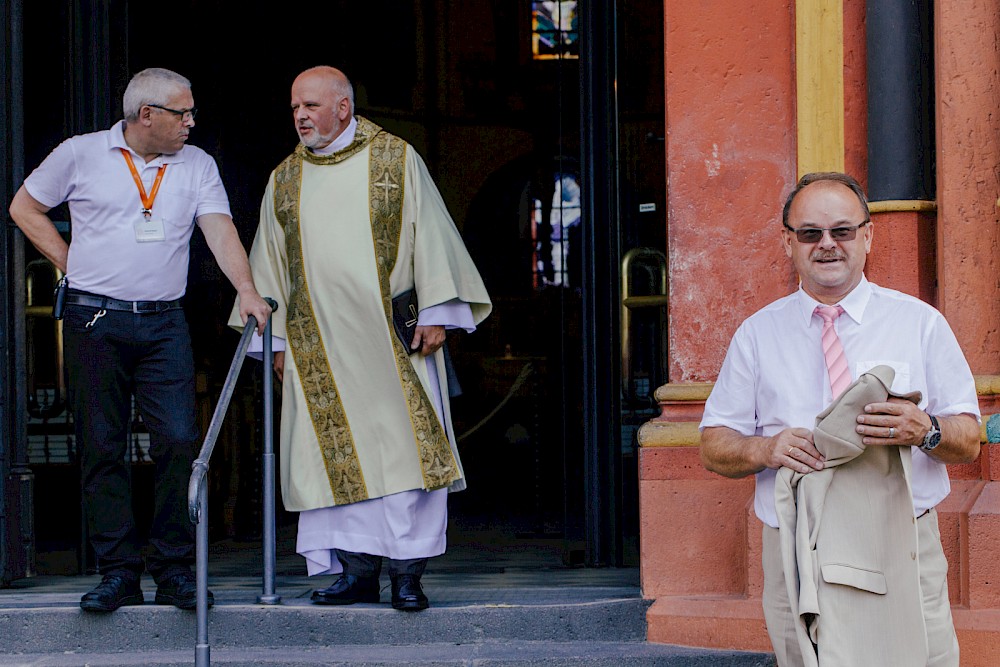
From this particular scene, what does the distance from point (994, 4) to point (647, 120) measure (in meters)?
1.76

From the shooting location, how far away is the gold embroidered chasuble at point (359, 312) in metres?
5.05

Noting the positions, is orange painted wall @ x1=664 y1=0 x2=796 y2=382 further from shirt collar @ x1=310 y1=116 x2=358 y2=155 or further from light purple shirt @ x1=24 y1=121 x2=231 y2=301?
light purple shirt @ x1=24 y1=121 x2=231 y2=301

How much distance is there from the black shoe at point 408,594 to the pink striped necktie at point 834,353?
1.99m

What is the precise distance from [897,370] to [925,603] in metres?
0.49

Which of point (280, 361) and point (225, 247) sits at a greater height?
point (225, 247)

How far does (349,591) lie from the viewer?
4945mm

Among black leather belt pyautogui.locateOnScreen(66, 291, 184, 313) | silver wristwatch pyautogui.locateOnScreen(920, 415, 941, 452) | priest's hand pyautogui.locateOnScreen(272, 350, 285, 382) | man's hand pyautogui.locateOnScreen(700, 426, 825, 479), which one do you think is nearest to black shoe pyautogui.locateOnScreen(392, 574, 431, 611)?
priest's hand pyautogui.locateOnScreen(272, 350, 285, 382)

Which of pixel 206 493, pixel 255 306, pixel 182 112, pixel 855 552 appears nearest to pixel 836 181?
A: pixel 855 552

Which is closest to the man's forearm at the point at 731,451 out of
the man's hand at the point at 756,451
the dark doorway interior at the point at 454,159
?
the man's hand at the point at 756,451

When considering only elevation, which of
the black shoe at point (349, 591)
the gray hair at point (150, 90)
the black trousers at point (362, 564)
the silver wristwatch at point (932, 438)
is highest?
the gray hair at point (150, 90)

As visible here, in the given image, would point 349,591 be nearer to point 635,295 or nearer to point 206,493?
point 206,493

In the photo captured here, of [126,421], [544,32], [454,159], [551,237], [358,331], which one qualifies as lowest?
[126,421]

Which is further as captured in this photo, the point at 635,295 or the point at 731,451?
the point at 635,295

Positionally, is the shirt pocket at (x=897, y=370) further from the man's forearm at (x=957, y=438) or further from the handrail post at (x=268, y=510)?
the handrail post at (x=268, y=510)
